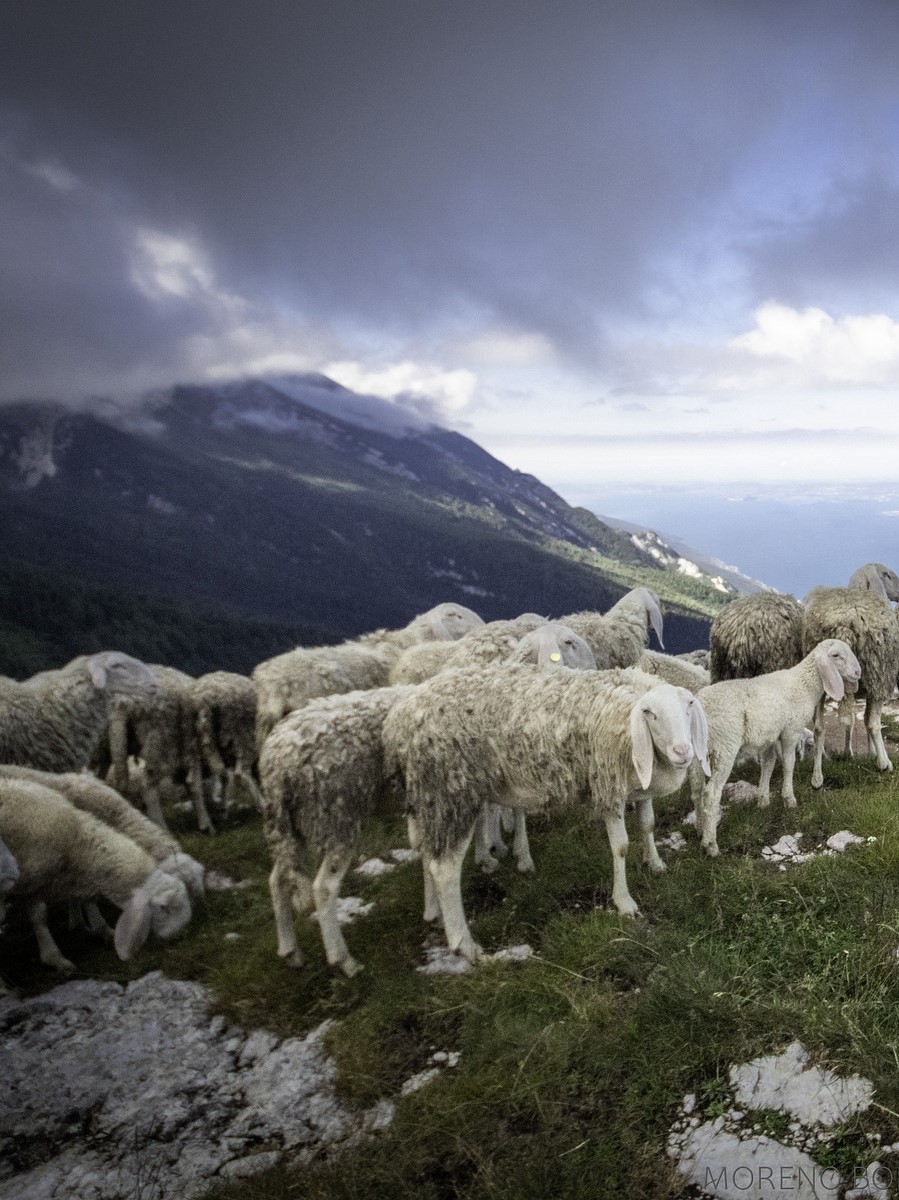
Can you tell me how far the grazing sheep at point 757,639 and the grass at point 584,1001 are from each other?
2.94 meters

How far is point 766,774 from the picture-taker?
347 inches

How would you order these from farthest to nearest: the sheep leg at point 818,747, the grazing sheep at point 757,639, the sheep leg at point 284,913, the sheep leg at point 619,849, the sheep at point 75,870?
the grazing sheep at point 757,639
the sheep leg at point 818,747
the sheep at point 75,870
the sheep leg at point 284,913
the sheep leg at point 619,849

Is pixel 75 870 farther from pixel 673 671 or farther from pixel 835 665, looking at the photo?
pixel 673 671

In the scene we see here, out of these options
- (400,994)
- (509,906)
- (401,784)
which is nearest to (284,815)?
(401,784)

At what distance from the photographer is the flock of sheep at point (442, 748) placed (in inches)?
259

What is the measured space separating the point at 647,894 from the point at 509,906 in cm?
136

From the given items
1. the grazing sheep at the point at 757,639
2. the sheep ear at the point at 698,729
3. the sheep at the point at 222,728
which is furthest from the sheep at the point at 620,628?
the sheep at the point at 222,728

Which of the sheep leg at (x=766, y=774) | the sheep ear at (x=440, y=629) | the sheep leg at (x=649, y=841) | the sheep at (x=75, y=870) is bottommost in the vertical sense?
the sheep at (x=75, y=870)

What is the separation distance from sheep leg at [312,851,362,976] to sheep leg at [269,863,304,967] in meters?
0.38

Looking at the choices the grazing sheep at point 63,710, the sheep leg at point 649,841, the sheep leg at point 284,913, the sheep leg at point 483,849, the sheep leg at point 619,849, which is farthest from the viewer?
the grazing sheep at point 63,710

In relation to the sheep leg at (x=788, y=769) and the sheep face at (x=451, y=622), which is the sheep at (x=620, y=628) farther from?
the sheep leg at (x=788, y=769)

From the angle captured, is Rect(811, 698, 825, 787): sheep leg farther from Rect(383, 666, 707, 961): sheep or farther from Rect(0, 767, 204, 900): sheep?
Rect(0, 767, 204, 900): sheep

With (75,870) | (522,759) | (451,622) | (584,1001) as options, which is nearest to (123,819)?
(75,870)

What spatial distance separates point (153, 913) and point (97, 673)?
4052 millimetres
